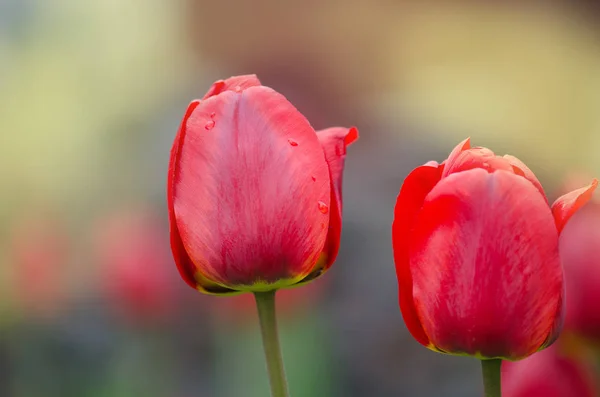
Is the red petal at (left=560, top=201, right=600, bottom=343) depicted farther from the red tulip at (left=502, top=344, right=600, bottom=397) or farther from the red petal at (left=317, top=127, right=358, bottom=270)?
the red petal at (left=317, top=127, right=358, bottom=270)

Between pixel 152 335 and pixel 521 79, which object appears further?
pixel 521 79

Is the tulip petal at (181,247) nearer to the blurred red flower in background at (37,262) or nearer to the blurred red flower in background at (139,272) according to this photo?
the blurred red flower in background at (139,272)

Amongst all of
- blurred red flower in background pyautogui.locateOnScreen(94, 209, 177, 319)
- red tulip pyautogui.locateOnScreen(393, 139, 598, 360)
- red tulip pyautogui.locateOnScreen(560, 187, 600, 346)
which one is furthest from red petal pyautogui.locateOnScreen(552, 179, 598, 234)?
blurred red flower in background pyautogui.locateOnScreen(94, 209, 177, 319)

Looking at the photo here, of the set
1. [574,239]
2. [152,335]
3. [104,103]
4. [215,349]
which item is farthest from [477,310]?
[104,103]

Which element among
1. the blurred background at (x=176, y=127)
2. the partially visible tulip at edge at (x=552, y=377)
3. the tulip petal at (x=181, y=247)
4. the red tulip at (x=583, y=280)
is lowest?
the blurred background at (x=176, y=127)

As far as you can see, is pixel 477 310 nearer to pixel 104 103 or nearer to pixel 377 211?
pixel 377 211

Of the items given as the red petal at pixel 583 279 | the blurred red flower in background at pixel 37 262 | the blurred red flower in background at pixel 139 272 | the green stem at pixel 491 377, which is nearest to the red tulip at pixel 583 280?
the red petal at pixel 583 279

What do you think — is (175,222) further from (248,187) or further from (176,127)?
(176,127)

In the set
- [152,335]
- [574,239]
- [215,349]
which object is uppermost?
[574,239]
